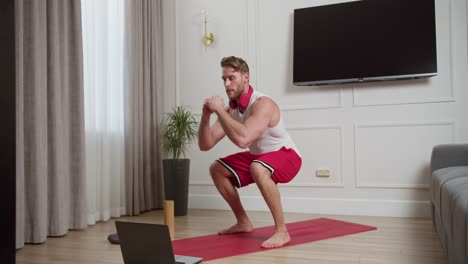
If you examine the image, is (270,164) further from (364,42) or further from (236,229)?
(364,42)

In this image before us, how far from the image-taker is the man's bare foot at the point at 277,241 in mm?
2439

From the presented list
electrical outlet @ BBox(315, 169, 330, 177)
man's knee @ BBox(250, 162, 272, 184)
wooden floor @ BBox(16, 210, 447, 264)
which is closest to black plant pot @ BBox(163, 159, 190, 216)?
wooden floor @ BBox(16, 210, 447, 264)

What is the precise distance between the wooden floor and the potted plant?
528mm

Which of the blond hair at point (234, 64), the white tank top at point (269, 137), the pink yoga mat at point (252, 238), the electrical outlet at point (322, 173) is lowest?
the pink yoga mat at point (252, 238)

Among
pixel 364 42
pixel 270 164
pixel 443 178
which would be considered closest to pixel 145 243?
pixel 270 164

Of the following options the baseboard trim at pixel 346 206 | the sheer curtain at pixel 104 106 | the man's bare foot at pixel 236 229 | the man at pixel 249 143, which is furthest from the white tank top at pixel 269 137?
the sheer curtain at pixel 104 106

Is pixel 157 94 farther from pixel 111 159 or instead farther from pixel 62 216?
pixel 62 216

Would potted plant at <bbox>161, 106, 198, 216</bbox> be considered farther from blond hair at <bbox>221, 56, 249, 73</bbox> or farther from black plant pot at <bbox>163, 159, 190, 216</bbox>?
blond hair at <bbox>221, 56, 249, 73</bbox>

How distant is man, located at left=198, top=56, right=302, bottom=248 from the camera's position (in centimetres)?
248

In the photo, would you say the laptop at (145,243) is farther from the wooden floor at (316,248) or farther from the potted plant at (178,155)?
the potted plant at (178,155)

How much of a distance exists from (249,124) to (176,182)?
5.11 ft

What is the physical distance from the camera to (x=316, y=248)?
241 centimetres

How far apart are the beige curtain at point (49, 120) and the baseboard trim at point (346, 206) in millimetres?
1544

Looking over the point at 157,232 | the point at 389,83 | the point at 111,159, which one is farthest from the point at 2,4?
the point at 389,83
